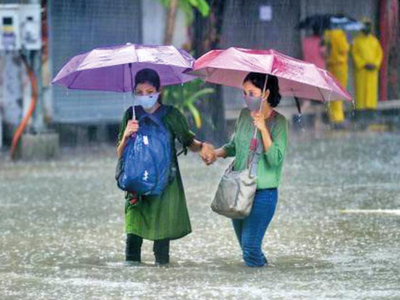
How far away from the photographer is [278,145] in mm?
9359

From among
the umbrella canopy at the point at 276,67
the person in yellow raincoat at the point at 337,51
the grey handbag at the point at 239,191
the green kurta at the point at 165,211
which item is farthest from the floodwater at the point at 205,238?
the person in yellow raincoat at the point at 337,51

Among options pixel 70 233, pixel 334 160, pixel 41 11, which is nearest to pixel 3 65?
pixel 41 11

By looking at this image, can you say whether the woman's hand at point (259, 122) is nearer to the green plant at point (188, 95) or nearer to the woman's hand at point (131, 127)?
the woman's hand at point (131, 127)

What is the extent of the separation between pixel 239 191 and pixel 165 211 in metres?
0.66

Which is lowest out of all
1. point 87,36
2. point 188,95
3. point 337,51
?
point 188,95

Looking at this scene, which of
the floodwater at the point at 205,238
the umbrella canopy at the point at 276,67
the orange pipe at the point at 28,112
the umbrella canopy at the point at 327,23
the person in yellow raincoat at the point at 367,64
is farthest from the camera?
the person in yellow raincoat at the point at 367,64

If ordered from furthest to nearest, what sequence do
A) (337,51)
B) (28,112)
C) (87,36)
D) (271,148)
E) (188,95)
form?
(337,51) < (87,36) < (188,95) < (28,112) < (271,148)

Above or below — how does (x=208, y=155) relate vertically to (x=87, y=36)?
above

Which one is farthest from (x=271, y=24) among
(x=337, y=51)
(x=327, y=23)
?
(x=337, y=51)

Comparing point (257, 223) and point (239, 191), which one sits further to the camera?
point (257, 223)

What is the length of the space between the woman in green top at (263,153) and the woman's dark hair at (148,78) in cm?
59

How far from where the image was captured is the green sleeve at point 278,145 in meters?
9.27

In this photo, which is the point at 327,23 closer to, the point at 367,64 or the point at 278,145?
the point at 367,64

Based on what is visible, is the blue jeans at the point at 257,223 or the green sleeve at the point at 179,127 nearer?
the blue jeans at the point at 257,223
